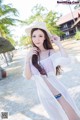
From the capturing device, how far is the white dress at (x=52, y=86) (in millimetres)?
2718

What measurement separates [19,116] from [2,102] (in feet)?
6.12

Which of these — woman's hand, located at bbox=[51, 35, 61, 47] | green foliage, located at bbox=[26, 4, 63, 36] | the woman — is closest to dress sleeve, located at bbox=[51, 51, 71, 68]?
the woman

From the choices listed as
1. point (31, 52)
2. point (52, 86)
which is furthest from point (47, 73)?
point (31, 52)

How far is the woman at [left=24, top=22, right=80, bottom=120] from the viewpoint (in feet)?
8.98


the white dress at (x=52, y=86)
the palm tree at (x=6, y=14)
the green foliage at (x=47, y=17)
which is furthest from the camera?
the green foliage at (x=47, y=17)

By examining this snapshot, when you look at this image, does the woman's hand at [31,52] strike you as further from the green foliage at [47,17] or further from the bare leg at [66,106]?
the green foliage at [47,17]

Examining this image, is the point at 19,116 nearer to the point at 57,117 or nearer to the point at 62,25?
the point at 57,117

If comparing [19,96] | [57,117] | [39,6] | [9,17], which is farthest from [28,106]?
[39,6]

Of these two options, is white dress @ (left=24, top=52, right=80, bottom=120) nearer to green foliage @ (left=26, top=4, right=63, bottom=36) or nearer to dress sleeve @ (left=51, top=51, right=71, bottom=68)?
dress sleeve @ (left=51, top=51, right=71, bottom=68)

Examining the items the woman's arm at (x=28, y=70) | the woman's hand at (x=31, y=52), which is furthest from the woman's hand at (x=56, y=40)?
the woman's arm at (x=28, y=70)

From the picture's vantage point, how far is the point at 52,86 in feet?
9.11

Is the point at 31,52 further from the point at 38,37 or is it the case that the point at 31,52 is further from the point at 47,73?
the point at 47,73

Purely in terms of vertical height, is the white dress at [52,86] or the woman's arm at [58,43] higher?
the woman's arm at [58,43]

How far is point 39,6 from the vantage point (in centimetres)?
4372
